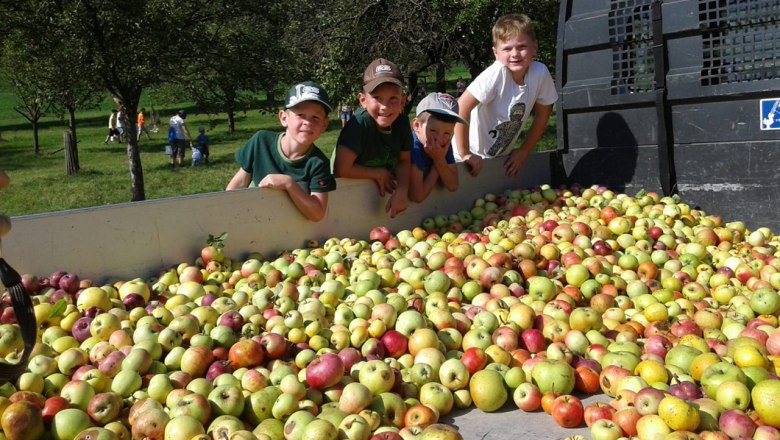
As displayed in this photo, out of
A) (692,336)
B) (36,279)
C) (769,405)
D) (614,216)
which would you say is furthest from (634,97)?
(36,279)

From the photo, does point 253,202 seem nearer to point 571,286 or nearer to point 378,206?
point 378,206

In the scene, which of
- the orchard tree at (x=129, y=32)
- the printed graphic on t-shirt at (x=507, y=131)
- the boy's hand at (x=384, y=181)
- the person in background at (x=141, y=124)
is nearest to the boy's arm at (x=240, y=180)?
the boy's hand at (x=384, y=181)

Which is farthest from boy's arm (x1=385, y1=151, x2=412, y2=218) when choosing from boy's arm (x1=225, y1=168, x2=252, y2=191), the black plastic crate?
the black plastic crate

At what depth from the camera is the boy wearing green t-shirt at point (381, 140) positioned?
17.4 ft

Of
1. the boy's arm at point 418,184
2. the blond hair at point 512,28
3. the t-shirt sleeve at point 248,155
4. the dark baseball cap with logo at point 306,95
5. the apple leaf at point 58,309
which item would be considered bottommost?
the apple leaf at point 58,309

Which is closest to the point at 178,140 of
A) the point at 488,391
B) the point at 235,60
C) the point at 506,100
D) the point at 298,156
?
the point at 235,60

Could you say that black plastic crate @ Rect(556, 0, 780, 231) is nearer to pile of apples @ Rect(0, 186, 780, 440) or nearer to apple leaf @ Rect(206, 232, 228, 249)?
pile of apples @ Rect(0, 186, 780, 440)

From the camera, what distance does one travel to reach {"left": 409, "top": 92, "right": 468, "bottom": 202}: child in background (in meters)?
5.71

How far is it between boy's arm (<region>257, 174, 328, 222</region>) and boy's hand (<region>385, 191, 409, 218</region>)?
0.73 m

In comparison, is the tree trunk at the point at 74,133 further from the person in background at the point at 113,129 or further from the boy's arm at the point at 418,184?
the boy's arm at the point at 418,184

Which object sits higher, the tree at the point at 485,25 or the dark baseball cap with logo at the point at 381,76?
the tree at the point at 485,25

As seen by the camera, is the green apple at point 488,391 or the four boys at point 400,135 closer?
the green apple at point 488,391

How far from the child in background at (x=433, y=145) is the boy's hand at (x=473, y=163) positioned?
35cm

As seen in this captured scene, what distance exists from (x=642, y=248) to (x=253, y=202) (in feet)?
9.72
